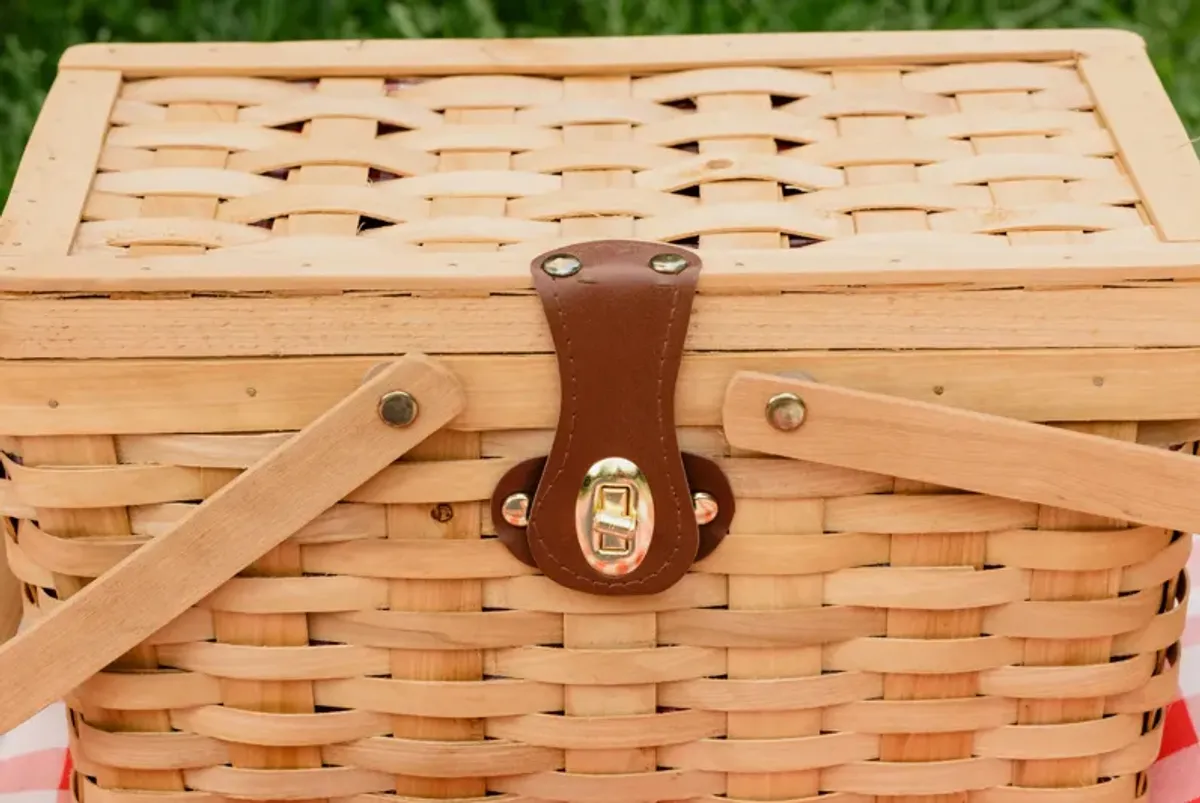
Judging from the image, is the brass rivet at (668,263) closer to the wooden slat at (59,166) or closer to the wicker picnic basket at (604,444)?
the wicker picnic basket at (604,444)

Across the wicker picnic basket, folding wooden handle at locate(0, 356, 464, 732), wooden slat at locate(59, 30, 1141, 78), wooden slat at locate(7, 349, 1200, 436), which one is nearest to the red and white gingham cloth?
the wicker picnic basket

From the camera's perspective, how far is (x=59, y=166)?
0.90 metres

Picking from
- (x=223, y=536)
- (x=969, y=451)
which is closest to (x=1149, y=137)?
(x=969, y=451)

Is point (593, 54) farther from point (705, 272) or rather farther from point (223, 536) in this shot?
point (223, 536)

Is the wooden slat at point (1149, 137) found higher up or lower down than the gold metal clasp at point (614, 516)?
higher up

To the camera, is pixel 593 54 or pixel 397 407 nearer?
pixel 397 407

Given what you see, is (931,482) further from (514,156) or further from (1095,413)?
(514,156)

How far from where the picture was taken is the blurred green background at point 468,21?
1622mm

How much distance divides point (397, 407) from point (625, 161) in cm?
22

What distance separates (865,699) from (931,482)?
0.14 metres

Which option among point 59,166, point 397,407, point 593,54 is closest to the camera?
point 397,407

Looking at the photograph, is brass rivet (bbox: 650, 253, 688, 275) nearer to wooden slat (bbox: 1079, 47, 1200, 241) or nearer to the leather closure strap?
the leather closure strap

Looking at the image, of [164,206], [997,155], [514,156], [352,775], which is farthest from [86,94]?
[997,155]

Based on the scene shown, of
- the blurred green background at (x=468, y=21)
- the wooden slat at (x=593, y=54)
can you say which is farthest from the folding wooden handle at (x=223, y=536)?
the blurred green background at (x=468, y=21)
